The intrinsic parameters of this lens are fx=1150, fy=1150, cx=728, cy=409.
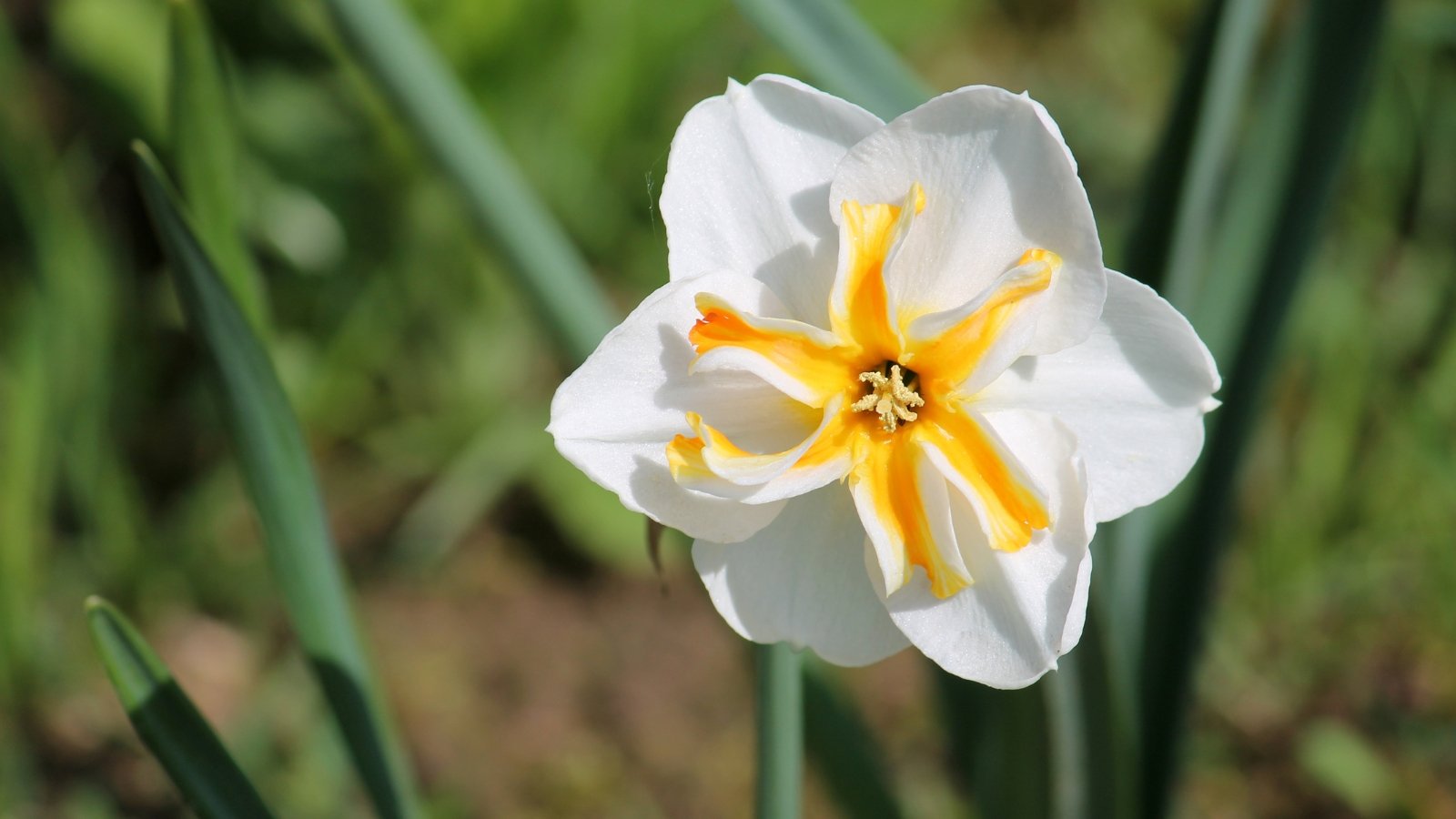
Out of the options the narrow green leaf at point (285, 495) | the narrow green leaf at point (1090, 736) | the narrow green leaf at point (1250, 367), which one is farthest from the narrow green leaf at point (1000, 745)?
the narrow green leaf at point (285, 495)

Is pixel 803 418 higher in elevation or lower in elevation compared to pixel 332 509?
higher

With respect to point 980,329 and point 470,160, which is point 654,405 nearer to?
point 980,329

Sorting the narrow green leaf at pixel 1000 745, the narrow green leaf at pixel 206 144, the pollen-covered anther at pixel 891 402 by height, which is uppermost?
the narrow green leaf at pixel 206 144

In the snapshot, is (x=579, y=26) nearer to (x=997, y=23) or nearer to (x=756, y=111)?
(x=997, y=23)

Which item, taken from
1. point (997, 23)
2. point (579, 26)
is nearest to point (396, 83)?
point (579, 26)

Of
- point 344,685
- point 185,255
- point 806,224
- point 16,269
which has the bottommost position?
point 344,685

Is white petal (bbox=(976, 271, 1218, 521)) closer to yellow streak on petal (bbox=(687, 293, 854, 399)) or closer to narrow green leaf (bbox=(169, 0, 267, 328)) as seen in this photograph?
yellow streak on petal (bbox=(687, 293, 854, 399))

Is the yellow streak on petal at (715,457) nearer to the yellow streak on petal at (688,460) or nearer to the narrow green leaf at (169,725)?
the yellow streak on petal at (688,460)
